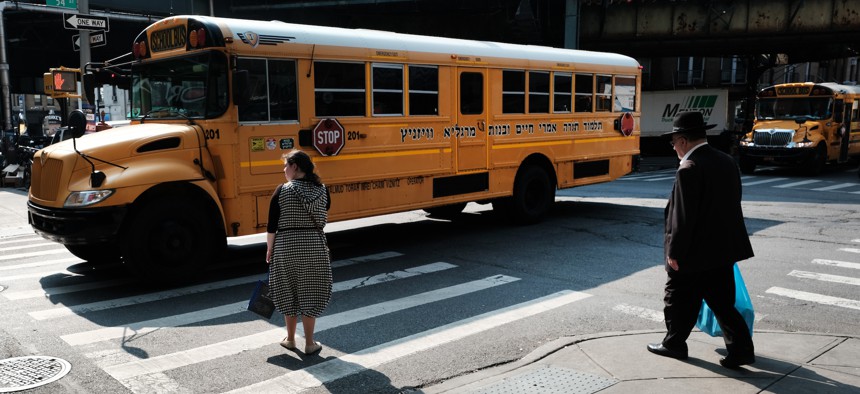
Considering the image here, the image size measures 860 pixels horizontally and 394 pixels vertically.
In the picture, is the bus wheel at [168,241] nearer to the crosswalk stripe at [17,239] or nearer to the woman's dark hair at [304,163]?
the woman's dark hair at [304,163]

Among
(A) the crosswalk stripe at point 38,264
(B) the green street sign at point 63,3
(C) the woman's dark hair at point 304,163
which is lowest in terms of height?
(A) the crosswalk stripe at point 38,264

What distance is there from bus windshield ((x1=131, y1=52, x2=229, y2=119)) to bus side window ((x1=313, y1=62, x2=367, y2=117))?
1.27 meters

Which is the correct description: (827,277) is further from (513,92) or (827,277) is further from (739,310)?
Result: (513,92)

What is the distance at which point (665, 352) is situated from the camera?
5.14 meters

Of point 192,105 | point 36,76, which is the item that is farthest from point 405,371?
point 36,76

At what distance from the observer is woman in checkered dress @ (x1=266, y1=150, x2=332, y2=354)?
205 inches

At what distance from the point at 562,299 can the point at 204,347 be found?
11.8ft

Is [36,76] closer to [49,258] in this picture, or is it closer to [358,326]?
[49,258]

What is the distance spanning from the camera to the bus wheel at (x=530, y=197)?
1166cm

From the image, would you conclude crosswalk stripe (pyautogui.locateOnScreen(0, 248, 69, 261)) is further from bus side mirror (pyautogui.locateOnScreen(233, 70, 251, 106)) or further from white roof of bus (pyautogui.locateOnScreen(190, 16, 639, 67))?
white roof of bus (pyautogui.locateOnScreen(190, 16, 639, 67))

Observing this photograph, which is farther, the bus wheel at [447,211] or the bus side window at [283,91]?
the bus wheel at [447,211]

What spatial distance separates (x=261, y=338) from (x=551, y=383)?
2.60m

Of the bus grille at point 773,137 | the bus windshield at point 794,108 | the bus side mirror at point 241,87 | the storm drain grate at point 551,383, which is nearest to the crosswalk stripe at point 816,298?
the storm drain grate at point 551,383

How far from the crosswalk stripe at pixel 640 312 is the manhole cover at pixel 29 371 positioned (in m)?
4.91
